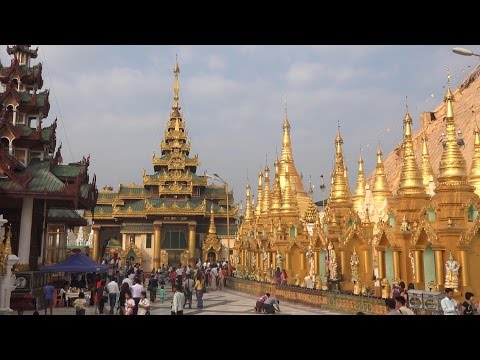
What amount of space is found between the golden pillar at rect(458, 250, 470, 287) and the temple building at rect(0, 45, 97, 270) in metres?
13.5

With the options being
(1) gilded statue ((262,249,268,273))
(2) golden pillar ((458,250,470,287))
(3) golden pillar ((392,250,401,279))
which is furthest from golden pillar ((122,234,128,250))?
(2) golden pillar ((458,250,470,287))

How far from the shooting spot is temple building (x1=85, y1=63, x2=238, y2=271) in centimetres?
4428

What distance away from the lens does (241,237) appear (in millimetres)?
36875

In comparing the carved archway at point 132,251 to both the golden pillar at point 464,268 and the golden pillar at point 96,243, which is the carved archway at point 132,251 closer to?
the golden pillar at point 96,243

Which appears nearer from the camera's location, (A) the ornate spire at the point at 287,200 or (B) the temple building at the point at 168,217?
(A) the ornate spire at the point at 287,200

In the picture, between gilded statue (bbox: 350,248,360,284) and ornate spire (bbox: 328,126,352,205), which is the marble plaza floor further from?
ornate spire (bbox: 328,126,352,205)

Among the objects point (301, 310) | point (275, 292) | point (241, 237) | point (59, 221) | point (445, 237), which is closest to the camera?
point (445, 237)

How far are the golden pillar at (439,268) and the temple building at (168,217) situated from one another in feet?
87.2

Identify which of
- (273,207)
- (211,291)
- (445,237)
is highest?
(273,207)

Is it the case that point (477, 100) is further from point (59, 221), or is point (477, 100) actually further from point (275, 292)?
point (59, 221)

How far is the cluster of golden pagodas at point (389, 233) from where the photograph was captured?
1454cm

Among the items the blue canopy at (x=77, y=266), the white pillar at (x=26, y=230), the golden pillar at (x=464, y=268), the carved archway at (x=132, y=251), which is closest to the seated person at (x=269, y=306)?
the golden pillar at (x=464, y=268)
